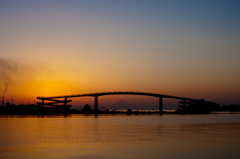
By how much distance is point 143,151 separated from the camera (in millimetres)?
19609

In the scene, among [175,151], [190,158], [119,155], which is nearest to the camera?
[190,158]

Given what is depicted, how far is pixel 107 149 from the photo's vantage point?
20672mm

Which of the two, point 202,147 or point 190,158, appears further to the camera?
point 202,147

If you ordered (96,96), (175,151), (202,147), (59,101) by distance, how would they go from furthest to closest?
(59,101) → (96,96) → (202,147) → (175,151)

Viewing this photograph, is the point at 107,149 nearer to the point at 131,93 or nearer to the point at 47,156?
the point at 47,156

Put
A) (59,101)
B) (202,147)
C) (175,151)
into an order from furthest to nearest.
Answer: (59,101), (202,147), (175,151)

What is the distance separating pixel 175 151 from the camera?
1958cm

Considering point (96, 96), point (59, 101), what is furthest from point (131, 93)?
point (59, 101)

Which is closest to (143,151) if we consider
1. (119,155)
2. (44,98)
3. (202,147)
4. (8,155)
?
(119,155)

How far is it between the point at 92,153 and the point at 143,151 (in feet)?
11.4

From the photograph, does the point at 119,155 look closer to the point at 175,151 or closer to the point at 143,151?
the point at 143,151

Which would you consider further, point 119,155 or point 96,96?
point 96,96

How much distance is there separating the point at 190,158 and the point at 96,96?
151740mm

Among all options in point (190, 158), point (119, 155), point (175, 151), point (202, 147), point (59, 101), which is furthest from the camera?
point (59, 101)
